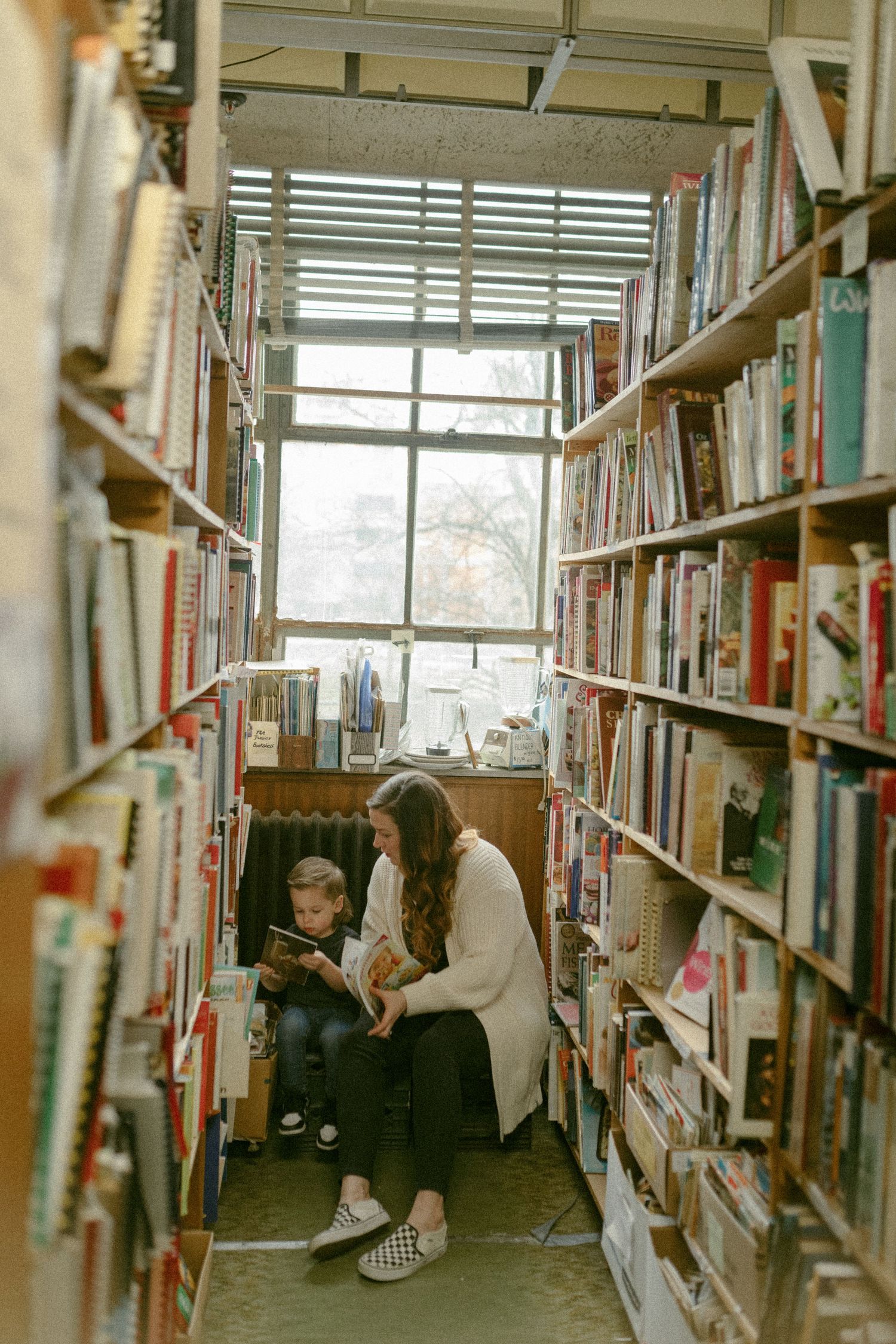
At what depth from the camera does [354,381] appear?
3842mm

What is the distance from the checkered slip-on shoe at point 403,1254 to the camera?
2.24m

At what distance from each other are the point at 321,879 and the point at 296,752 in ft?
1.69

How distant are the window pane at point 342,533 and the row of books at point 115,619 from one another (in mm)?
2159

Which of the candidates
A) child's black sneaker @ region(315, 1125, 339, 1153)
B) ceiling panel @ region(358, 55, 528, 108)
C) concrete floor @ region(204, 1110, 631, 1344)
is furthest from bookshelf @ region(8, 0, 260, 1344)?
ceiling panel @ region(358, 55, 528, 108)

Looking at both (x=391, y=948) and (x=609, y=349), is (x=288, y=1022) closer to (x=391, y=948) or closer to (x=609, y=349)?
(x=391, y=948)

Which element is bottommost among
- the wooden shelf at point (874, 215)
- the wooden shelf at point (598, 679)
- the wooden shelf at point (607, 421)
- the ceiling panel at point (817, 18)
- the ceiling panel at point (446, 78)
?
the wooden shelf at point (598, 679)

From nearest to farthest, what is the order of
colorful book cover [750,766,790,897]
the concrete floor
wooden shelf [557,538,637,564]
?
colorful book cover [750,766,790,897]
the concrete floor
wooden shelf [557,538,637,564]

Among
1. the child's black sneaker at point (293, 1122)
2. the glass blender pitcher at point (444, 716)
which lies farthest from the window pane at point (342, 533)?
the child's black sneaker at point (293, 1122)

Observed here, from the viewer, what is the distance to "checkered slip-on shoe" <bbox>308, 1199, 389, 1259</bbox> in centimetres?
230

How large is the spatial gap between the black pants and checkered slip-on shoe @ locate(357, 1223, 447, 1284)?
10 cm

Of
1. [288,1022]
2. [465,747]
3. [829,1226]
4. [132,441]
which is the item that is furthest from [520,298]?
[829,1226]

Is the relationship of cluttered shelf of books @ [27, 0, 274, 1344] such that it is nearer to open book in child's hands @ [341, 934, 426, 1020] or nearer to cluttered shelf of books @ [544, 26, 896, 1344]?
cluttered shelf of books @ [544, 26, 896, 1344]

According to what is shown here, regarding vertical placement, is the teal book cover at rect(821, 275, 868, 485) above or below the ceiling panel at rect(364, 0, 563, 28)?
below

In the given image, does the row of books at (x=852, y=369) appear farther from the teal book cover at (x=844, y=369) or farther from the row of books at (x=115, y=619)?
the row of books at (x=115, y=619)
